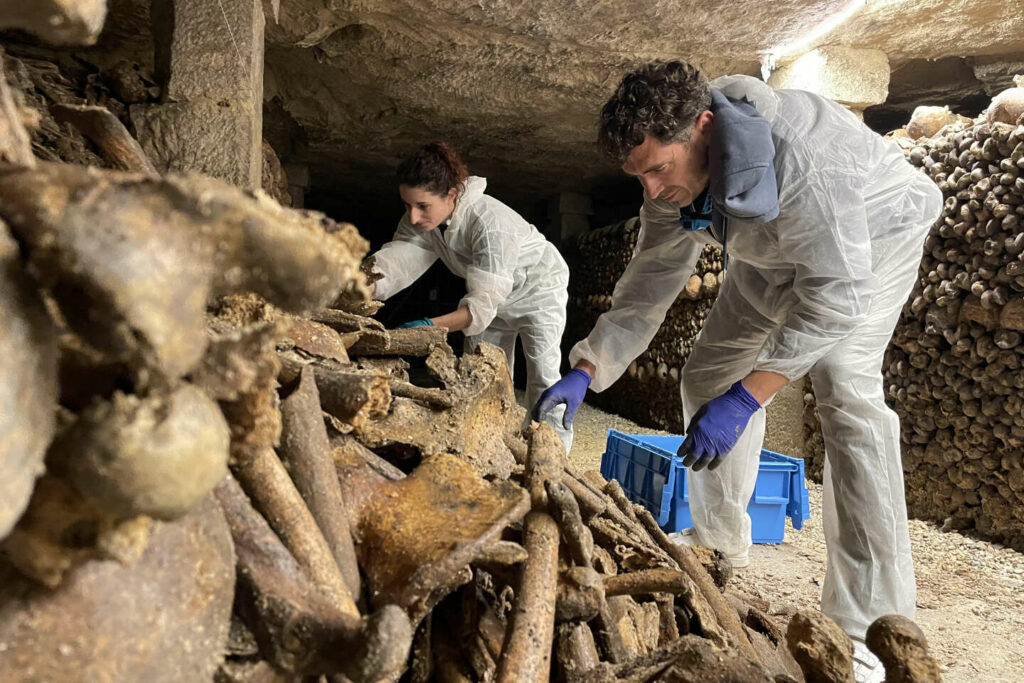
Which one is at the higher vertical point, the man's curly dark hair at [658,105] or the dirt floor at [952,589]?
the man's curly dark hair at [658,105]

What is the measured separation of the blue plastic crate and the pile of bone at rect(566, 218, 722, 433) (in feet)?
5.47

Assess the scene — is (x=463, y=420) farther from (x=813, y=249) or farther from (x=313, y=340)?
(x=813, y=249)

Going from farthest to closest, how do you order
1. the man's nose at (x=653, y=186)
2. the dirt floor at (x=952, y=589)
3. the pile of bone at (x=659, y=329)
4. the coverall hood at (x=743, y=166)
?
the pile of bone at (x=659, y=329)
the dirt floor at (x=952, y=589)
the man's nose at (x=653, y=186)
the coverall hood at (x=743, y=166)

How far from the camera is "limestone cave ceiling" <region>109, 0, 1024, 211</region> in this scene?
300 cm

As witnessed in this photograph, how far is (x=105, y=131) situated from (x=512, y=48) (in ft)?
10.3

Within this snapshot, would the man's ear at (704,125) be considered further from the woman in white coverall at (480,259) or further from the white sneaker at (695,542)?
the white sneaker at (695,542)

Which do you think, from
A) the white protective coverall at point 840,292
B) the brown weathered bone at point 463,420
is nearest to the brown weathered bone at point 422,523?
the brown weathered bone at point 463,420

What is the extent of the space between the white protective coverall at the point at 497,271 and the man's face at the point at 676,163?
112cm

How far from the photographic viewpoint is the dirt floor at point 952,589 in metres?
2.08

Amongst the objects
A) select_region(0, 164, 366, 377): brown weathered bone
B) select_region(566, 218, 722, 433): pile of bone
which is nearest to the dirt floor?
select_region(0, 164, 366, 377): brown weathered bone

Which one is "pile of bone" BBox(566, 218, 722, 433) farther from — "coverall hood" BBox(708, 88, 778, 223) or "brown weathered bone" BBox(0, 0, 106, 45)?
"brown weathered bone" BBox(0, 0, 106, 45)

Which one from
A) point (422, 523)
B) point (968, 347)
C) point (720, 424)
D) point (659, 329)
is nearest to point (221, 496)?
point (422, 523)

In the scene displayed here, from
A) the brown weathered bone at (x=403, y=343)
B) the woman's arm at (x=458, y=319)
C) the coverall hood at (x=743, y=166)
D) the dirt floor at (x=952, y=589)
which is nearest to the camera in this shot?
the brown weathered bone at (x=403, y=343)

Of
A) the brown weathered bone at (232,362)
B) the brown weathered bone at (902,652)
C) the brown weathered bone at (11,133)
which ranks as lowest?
the brown weathered bone at (902,652)
